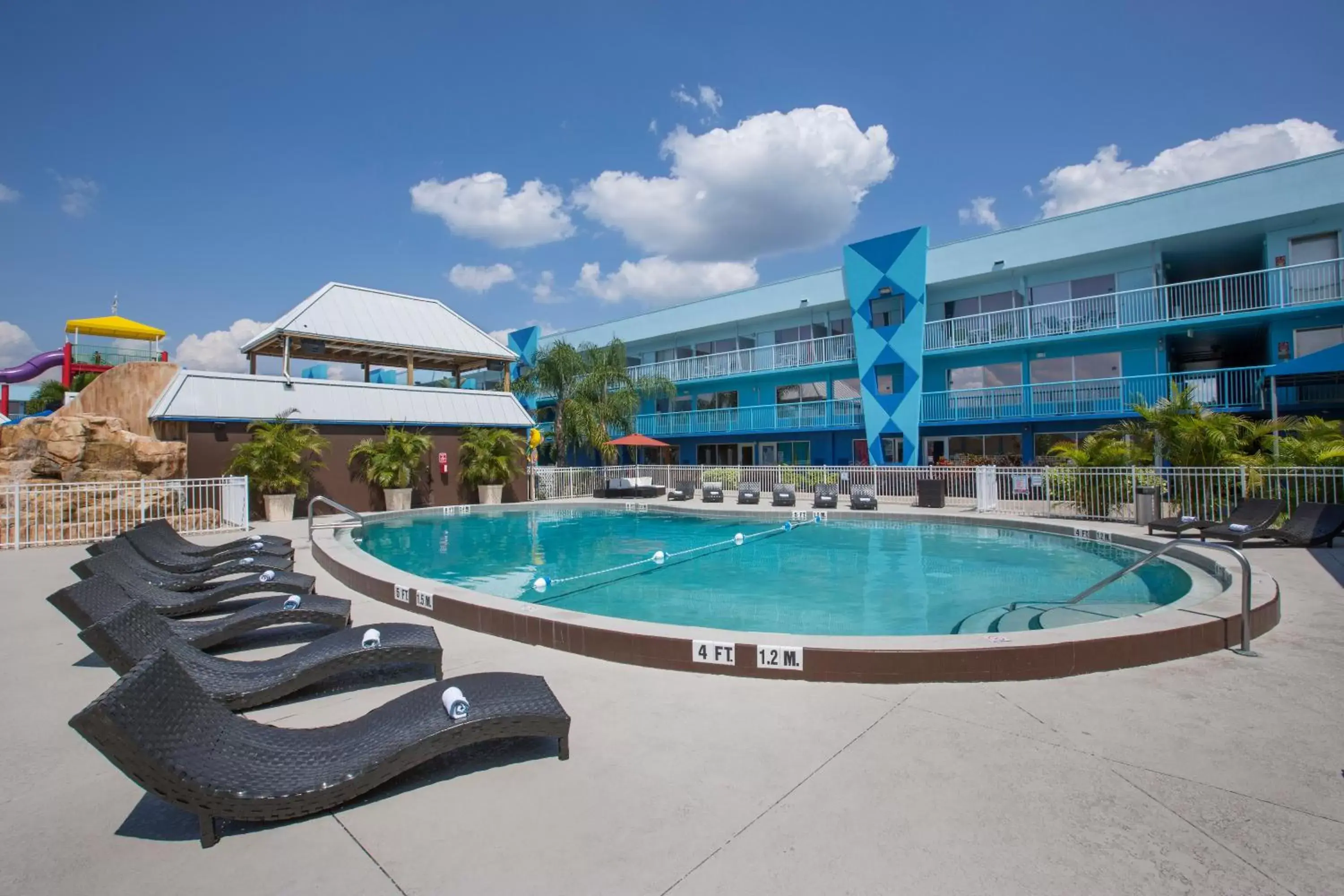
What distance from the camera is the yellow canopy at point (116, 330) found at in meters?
32.7

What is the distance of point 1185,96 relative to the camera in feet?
38.3

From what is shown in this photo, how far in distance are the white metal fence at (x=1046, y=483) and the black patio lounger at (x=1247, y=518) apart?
124 cm

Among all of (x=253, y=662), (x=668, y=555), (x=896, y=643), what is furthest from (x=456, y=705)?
(x=668, y=555)

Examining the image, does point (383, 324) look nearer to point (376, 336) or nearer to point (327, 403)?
point (376, 336)

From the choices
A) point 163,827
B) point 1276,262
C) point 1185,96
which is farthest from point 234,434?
point 1276,262

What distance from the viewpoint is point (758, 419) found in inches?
1115

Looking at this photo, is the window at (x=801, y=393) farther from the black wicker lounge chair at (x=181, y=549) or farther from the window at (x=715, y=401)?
the black wicker lounge chair at (x=181, y=549)

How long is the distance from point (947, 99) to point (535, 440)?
1710 cm

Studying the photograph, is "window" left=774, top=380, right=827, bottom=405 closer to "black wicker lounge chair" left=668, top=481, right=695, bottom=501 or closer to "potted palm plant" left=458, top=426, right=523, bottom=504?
"black wicker lounge chair" left=668, top=481, right=695, bottom=501

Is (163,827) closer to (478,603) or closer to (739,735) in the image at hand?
(739,735)

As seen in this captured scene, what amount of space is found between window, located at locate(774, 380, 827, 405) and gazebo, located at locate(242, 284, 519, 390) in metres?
12.3

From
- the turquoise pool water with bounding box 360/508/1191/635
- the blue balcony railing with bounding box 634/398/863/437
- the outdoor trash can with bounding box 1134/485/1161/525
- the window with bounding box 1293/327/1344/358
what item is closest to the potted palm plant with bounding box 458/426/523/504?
the turquoise pool water with bounding box 360/508/1191/635

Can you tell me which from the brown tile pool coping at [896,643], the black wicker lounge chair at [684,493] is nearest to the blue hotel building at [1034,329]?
→ the black wicker lounge chair at [684,493]

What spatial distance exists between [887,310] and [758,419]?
7.11 m
